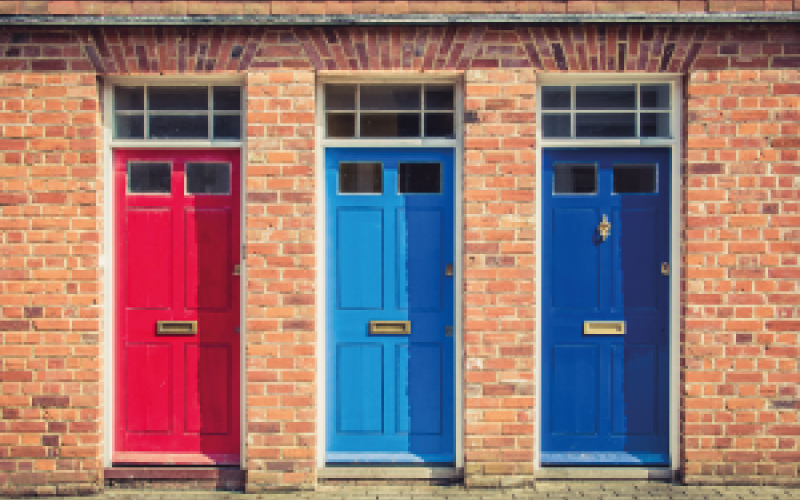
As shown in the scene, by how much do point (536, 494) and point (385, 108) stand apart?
3.16m

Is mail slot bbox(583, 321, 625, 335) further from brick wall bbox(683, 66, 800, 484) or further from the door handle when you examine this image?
the door handle

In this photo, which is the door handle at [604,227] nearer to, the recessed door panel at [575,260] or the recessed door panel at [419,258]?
the recessed door panel at [575,260]

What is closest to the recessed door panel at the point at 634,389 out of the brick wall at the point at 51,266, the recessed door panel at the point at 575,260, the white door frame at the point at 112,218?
the recessed door panel at the point at 575,260

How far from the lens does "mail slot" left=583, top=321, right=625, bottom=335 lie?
438 centimetres

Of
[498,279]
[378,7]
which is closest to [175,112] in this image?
[378,7]

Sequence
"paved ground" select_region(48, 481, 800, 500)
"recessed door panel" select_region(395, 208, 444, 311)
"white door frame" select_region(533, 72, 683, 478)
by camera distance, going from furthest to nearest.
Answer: "recessed door panel" select_region(395, 208, 444, 311), "white door frame" select_region(533, 72, 683, 478), "paved ground" select_region(48, 481, 800, 500)

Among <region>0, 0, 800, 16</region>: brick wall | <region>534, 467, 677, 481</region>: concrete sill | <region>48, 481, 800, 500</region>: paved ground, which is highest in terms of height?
<region>0, 0, 800, 16</region>: brick wall

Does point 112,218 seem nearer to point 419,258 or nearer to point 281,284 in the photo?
point 281,284

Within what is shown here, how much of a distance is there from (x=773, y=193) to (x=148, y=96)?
4864 millimetres

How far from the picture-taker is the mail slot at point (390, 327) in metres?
4.37

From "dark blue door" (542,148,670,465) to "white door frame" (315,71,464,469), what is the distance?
0.69 meters

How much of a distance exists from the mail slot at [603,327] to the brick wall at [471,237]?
472mm

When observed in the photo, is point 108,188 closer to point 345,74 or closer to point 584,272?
point 345,74

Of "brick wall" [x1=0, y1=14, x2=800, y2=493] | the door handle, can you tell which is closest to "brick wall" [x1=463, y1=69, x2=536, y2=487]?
"brick wall" [x1=0, y1=14, x2=800, y2=493]
